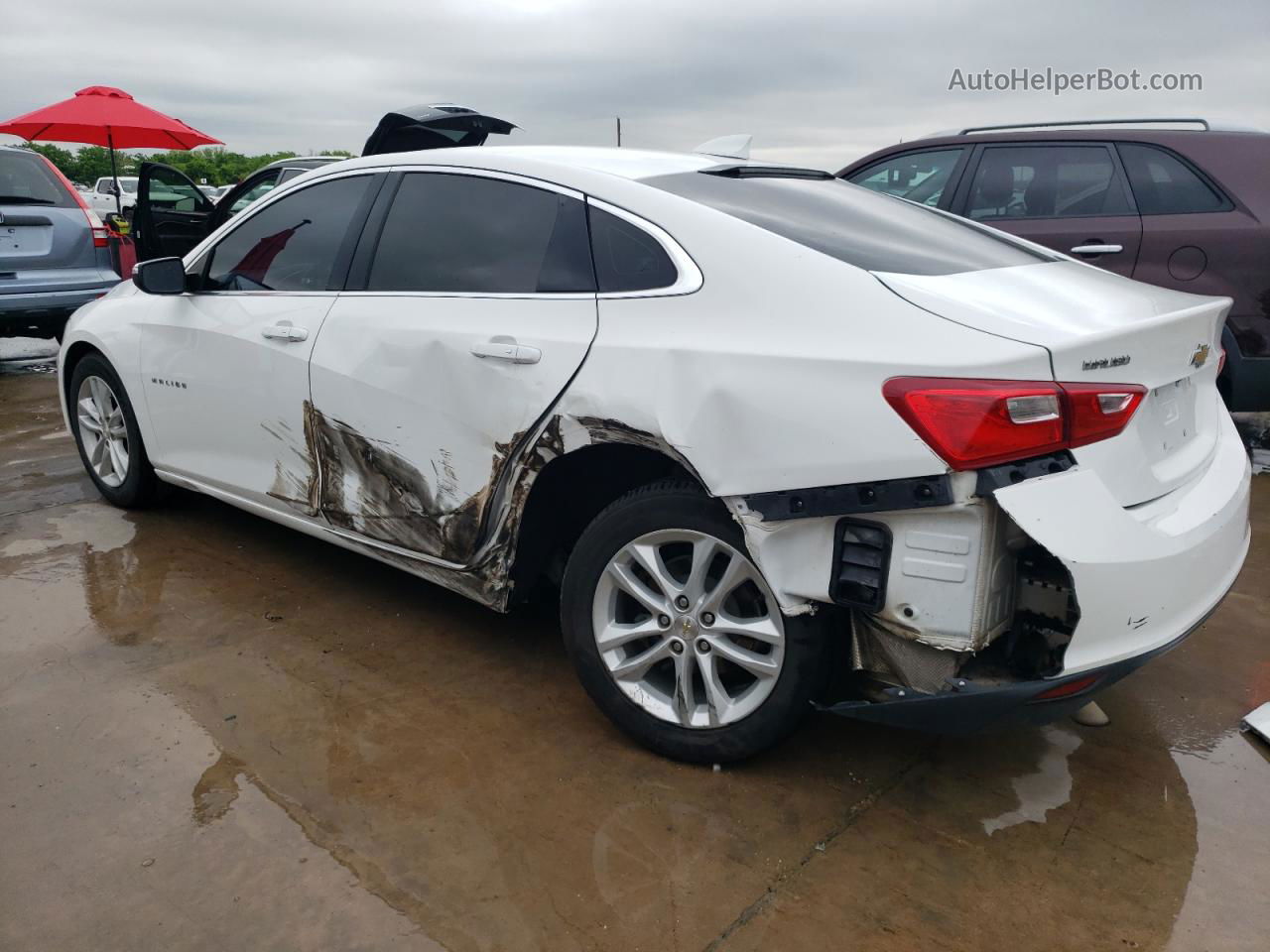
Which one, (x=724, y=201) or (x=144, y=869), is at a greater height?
(x=724, y=201)

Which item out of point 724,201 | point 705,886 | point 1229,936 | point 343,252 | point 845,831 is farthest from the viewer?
point 343,252

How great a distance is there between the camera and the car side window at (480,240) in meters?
2.76

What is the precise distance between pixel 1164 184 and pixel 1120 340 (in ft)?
11.6

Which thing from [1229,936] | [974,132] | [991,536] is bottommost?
[1229,936]

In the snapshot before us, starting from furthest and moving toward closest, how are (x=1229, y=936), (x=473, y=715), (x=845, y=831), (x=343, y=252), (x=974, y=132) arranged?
(x=974, y=132), (x=343, y=252), (x=473, y=715), (x=845, y=831), (x=1229, y=936)

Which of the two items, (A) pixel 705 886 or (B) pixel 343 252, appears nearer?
(A) pixel 705 886

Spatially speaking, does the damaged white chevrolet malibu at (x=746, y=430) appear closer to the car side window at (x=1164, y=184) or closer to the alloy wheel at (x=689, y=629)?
the alloy wheel at (x=689, y=629)

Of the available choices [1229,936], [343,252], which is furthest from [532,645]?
[1229,936]

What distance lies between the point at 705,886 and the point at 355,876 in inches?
30.2

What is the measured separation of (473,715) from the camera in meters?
2.92

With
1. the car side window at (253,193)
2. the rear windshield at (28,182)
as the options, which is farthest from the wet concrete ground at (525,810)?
the rear windshield at (28,182)

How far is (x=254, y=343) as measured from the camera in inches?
138

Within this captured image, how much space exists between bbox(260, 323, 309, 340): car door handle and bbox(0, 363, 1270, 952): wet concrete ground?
38.3 inches

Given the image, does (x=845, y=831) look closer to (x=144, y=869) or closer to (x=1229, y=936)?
(x=1229, y=936)
